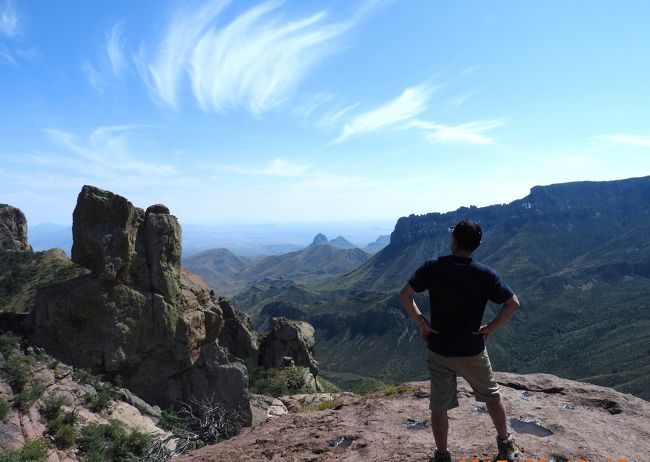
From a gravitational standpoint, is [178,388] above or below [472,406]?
below

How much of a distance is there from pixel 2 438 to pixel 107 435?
2743 millimetres

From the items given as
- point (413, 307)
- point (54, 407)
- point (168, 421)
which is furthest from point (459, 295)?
point (168, 421)

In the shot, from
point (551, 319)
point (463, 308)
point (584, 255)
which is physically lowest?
point (551, 319)

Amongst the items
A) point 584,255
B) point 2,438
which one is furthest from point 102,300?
point 584,255

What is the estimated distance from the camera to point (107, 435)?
12.6 meters

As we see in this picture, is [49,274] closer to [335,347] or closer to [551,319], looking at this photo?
[335,347]

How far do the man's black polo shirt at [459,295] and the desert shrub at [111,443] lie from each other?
28.9 ft

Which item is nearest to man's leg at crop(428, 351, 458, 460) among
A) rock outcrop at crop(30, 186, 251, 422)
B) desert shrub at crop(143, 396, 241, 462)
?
desert shrub at crop(143, 396, 241, 462)

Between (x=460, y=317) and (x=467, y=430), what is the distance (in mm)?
3361

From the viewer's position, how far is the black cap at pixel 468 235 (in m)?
6.09

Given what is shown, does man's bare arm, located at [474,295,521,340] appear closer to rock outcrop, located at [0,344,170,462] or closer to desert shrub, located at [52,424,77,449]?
rock outcrop, located at [0,344,170,462]

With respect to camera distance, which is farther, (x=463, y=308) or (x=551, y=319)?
(x=551, y=319)

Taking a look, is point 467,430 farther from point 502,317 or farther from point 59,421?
point 59,421

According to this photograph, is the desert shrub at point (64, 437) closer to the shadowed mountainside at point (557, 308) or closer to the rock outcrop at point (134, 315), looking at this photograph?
the rock outcrop at point (134, 315)
